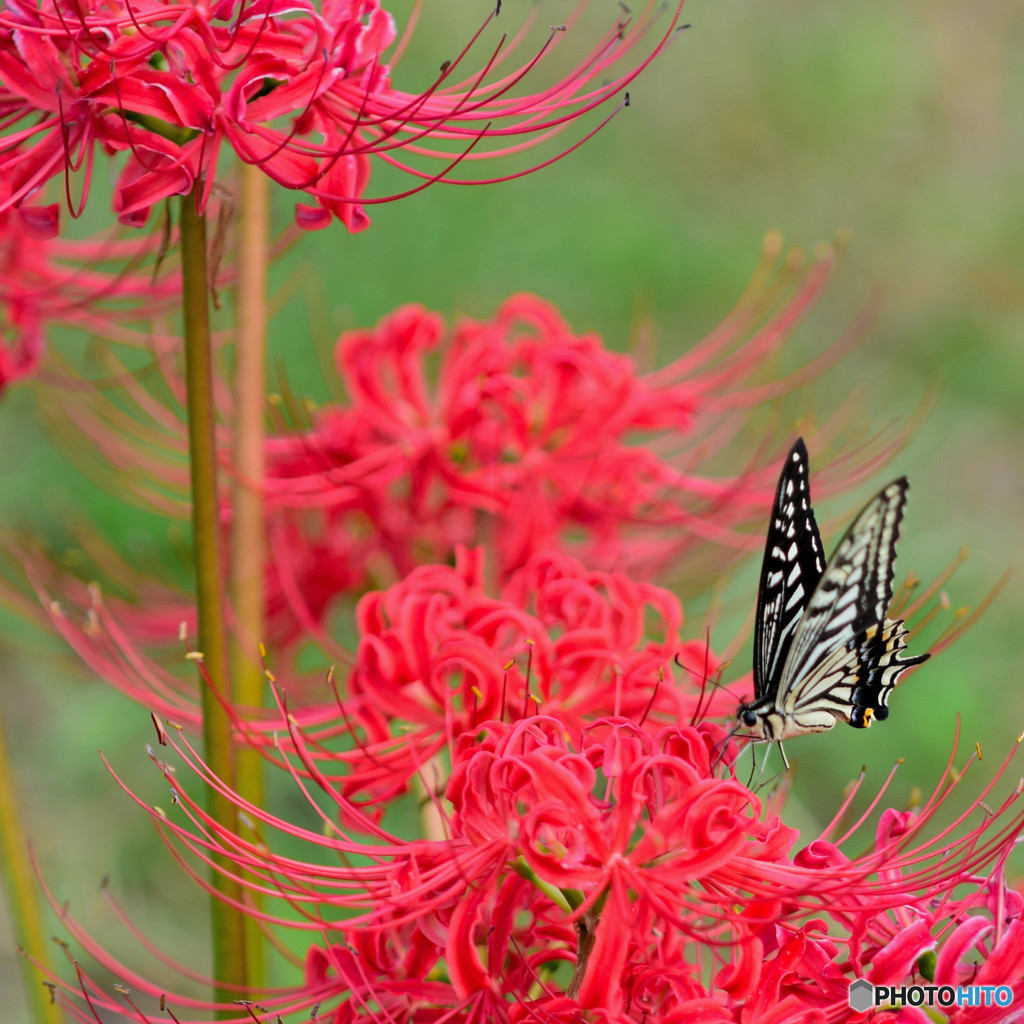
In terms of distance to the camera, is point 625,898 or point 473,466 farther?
point 473,466

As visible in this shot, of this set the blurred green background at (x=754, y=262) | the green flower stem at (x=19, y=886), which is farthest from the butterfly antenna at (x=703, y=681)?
the blurred green background at (x=754, y=262)

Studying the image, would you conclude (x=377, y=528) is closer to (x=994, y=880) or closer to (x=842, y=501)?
(x=994, y=880)

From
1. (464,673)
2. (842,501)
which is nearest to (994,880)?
(464,673)

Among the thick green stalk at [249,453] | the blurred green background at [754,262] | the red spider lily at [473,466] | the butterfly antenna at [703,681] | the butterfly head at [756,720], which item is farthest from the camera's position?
the blurred green background at [754,262]

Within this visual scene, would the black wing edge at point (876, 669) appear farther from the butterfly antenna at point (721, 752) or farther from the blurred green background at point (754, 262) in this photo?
the blurred green background at point (754, 262)

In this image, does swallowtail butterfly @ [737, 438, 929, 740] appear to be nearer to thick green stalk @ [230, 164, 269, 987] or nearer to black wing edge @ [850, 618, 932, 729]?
black wing edge @ [850, 618, 932, 729]

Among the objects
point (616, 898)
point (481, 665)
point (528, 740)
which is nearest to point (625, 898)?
point (616, 898)

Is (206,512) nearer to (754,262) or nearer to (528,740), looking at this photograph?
(528,740)
